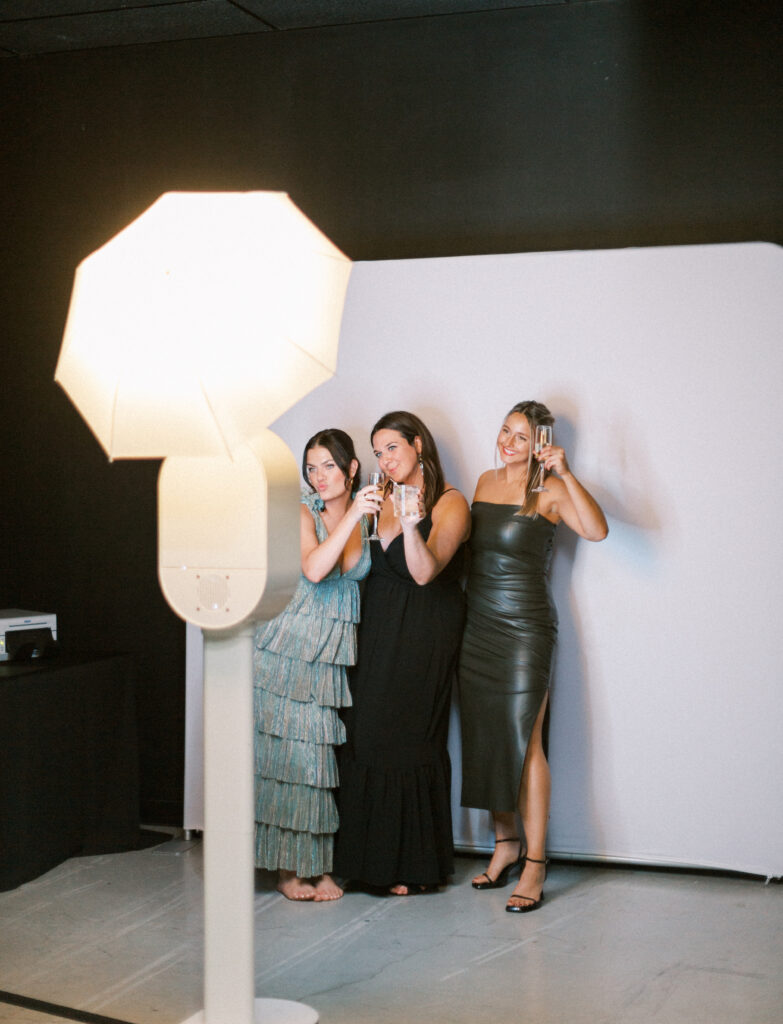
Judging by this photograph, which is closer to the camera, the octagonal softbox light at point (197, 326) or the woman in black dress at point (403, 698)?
the octagonal softbox light at point (197, 326)

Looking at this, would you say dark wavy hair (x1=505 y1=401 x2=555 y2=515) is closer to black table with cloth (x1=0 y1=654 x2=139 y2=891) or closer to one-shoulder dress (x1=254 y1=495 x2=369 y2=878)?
one-shoulder dress (x1=254 y1=495 x2=369 y2=878)

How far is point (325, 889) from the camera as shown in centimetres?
411

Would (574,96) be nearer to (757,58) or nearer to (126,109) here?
(757,58)

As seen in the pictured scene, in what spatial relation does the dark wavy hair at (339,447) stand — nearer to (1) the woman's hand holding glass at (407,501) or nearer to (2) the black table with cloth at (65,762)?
(1) the woman's hand holding glass at (407,501)

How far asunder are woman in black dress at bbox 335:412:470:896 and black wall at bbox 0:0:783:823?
115cm

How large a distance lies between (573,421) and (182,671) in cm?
200

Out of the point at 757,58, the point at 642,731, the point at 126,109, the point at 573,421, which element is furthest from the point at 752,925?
the point at 126,109

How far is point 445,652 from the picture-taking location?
419 centimetres

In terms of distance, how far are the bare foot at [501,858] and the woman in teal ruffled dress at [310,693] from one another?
21.2 inches

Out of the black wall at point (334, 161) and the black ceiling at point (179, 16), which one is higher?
the black ceiling at point (179, 16)

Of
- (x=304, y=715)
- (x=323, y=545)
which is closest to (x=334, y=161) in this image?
(x=323, y=545)

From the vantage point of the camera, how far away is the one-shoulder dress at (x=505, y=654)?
4.12 metres

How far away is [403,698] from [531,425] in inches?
41.6

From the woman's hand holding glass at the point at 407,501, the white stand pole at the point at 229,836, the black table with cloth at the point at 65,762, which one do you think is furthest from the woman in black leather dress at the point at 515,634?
the white stand pole at the point at 229,836
